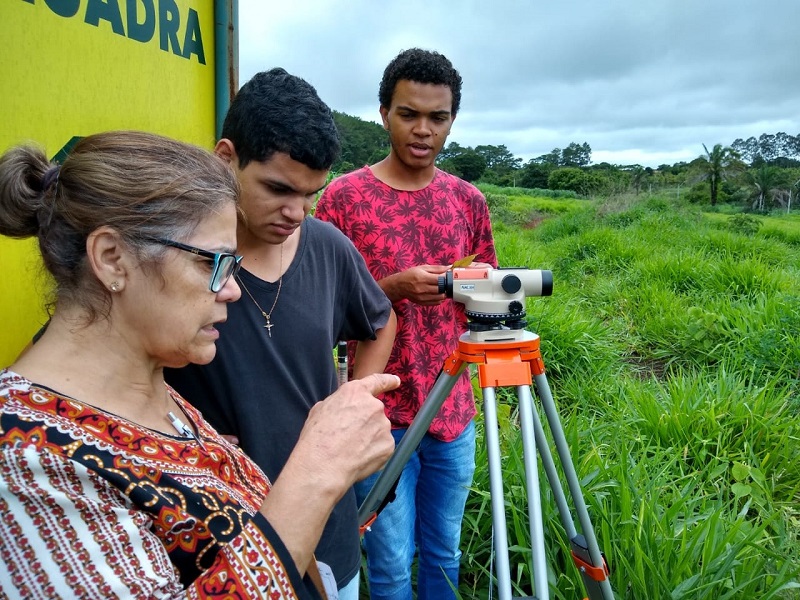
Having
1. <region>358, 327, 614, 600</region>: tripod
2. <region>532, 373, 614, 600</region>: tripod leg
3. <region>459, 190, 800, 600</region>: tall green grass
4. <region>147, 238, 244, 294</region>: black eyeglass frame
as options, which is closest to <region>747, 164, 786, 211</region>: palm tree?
<region>459, 190, 800, 600</region>: tall green grass

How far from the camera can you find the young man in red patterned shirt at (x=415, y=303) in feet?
6.59

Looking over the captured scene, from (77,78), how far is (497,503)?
1.41 meters

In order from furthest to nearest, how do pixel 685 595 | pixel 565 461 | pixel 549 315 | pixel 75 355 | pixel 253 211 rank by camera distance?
pixel 549 315, pixel 685 595, pixel 565 461, pixel 253 211, pixel 75 355

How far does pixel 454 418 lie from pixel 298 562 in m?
1.21

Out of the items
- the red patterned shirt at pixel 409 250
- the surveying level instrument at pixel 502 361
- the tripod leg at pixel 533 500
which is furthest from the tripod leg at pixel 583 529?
the red patterned shirt at pixel 409 250

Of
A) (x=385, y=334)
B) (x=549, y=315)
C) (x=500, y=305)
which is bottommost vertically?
(x=549, y=315)

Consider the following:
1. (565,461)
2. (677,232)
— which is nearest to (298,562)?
(565,461)

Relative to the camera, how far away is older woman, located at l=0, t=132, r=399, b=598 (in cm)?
74

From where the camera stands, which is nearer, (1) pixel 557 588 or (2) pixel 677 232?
(1) pixel 557 588

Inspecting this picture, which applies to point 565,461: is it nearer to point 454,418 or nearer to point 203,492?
point 454,418

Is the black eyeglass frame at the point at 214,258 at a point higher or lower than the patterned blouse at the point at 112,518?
higher

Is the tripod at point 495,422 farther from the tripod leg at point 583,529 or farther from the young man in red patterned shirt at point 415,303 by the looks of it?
the young man in red patterned shirt at point 415,303

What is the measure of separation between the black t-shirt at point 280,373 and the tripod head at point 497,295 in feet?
1.18

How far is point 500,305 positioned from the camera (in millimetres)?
1335
